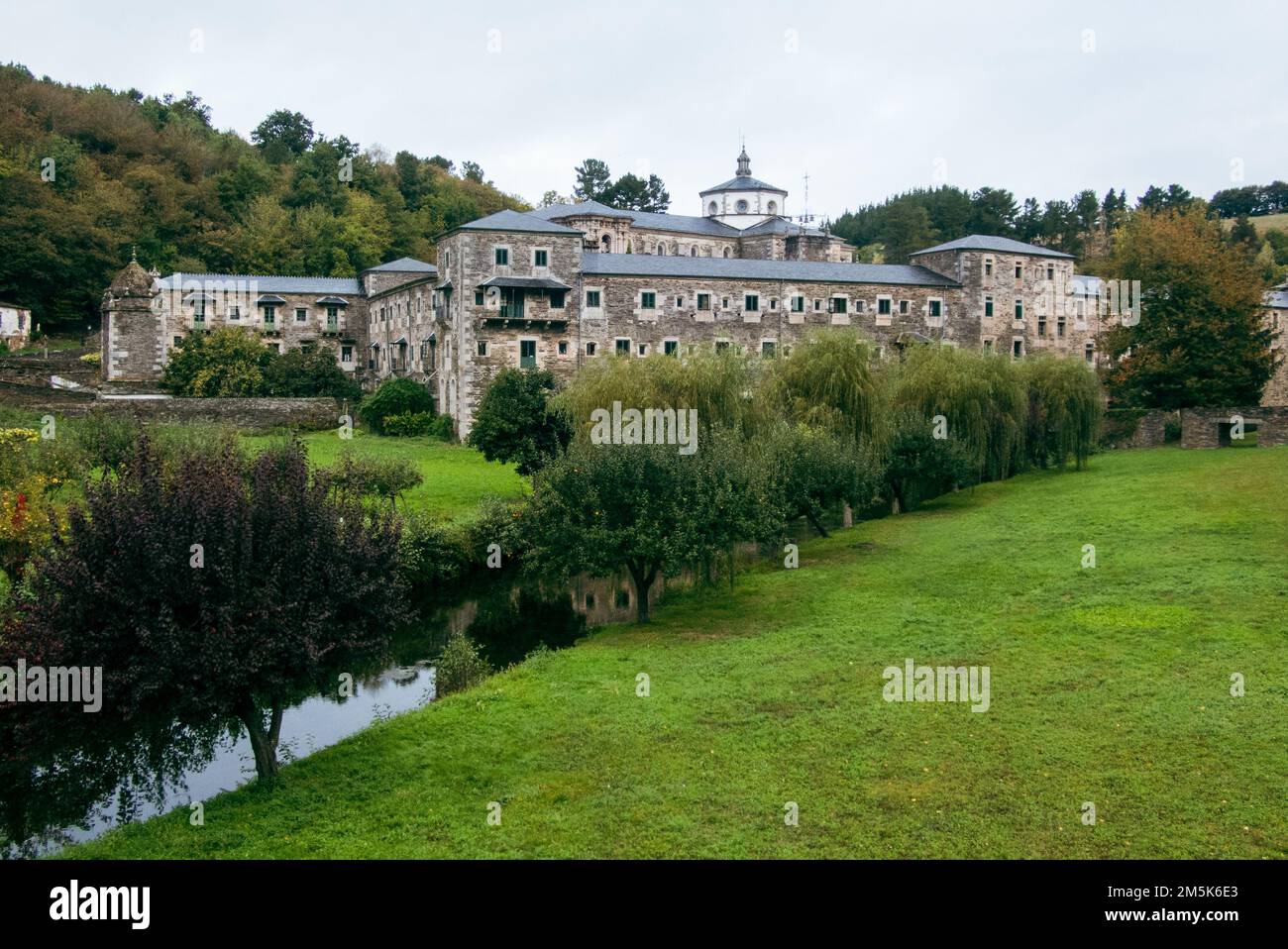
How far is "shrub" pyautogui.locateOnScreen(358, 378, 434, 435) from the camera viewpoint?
5747 centimetres

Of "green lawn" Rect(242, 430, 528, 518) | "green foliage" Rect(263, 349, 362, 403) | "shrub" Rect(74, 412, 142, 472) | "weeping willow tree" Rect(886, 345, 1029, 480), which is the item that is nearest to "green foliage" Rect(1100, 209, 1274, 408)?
"weeping willow tree" Rect(886, 345, 1029, 480)

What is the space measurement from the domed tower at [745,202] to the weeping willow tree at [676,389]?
2264 inches

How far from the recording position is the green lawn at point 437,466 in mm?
41406

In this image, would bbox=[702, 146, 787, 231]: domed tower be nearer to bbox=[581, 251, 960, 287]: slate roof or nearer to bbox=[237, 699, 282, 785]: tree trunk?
bbox=[581, 251, 960, 287]: slate roof

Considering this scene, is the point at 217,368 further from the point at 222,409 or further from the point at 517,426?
the point at 517,426

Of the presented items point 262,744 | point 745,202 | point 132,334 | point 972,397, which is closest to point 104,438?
point 262,744

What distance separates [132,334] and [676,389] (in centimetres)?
3916

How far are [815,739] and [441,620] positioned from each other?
1531 centimetres

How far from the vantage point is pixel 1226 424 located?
5009cm

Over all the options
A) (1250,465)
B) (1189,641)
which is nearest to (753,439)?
(1189,641)

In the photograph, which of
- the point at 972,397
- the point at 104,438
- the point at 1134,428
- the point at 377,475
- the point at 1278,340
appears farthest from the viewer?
the point at 1278,340

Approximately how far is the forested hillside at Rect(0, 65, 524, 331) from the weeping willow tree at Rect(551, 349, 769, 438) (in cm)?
5011

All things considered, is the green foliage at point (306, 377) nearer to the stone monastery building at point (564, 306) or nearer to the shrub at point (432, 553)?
the stone monastery building at point (564, 306)

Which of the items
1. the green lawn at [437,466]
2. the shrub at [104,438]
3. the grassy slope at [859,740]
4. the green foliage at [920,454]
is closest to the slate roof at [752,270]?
the green lawn at [437,466]
